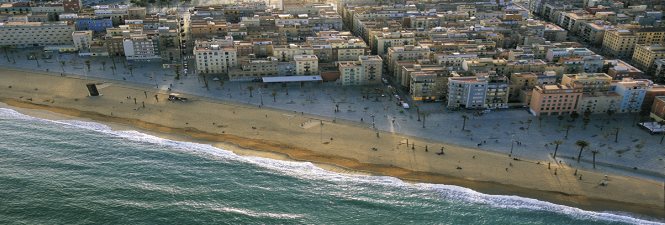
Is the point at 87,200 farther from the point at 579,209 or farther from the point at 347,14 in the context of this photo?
the point at 347,14

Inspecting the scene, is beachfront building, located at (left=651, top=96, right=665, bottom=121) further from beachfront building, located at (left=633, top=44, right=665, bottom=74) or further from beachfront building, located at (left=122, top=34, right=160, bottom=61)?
beachfront building, located at (left=122, top=34, right=160, bottom=61)

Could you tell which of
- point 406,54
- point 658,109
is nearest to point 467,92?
point 406,54

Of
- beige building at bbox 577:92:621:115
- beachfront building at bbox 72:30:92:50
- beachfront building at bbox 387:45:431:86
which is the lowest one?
beige building at bbox 577:92:621:115

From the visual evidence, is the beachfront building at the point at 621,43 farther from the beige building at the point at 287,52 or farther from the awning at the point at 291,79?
the beige building at the point at 287,52

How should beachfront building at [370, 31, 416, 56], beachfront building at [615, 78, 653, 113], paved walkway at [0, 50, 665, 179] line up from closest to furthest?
paved walkway at [0, 50, 665, 179], beachfront building at [615, 78, 653, 113], beachfront building at [370, 31, 416, 56]

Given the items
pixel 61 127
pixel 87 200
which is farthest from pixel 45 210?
pixel 61 127

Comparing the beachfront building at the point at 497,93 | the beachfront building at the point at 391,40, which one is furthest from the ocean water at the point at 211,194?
the beachfront building at the point at 391,40

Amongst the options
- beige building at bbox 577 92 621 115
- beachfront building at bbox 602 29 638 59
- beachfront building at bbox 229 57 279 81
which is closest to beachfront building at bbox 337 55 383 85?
beachfront building at bbox 229 57 279 81
